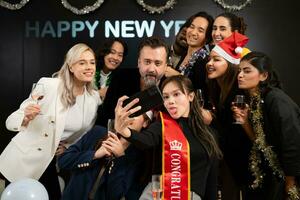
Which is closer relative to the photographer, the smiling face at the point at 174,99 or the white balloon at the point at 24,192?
the white balloon at the point at 24,192

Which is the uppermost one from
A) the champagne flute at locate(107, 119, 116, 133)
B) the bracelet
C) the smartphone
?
the smartphone

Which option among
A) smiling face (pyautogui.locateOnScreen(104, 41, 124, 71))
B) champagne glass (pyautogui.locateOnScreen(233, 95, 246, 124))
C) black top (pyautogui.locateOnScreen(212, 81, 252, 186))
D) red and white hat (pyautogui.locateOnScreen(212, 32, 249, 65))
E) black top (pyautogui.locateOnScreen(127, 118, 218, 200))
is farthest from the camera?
smiling face (pyautogui.locateOnScreen(104, 41, 124, 71))

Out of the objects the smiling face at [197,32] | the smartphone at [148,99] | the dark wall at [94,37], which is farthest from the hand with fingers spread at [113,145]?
the dark wall at [94,37]

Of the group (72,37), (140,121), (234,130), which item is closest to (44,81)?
(140,121)

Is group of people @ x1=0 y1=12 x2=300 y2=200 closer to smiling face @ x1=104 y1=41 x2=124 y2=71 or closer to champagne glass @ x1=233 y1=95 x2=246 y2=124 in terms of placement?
champagne glass @ x1=233 y1=95 x2=246 y2=124

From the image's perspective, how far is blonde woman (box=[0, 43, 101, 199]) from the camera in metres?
3.64

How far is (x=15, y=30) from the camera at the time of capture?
5926 millimetres

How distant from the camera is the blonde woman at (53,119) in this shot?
3.64 m

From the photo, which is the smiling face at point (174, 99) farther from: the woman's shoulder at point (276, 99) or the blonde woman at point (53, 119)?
the blonde woman at point (53, 119)

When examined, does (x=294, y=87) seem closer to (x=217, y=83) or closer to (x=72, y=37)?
(x=217, y=83)

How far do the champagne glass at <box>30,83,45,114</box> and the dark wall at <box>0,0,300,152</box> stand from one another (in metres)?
2.22

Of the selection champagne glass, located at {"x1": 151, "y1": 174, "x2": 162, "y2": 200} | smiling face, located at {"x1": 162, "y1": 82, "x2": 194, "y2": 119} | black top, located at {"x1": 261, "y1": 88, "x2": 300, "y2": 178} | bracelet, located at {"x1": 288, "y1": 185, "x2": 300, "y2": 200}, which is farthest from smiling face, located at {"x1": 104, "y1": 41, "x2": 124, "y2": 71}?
champagne glass, located at {"x1": 151, "y1": 174, "x2": 162, "y2": 200}

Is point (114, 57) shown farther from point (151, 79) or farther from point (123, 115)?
point (123, 115)

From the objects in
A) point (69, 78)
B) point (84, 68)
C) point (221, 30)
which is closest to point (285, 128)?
point (221, 30)
